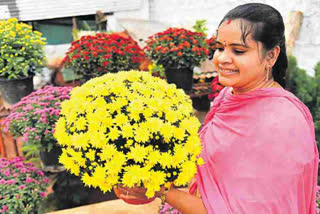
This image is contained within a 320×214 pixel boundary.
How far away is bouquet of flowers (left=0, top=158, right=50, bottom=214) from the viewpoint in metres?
2.04

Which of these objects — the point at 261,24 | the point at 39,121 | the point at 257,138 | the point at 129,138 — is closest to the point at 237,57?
the point at 261,24

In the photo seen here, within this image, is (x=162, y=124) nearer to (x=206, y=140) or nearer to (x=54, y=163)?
(x=206, y=140)

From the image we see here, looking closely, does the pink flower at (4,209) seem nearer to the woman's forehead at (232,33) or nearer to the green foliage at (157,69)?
the woman's forehead at (232,33)

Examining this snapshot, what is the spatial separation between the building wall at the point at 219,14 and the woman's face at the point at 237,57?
2.25 metres

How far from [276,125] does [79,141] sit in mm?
848

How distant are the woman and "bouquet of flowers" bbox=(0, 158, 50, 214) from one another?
1.26m

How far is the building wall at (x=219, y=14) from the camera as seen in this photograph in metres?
3.07

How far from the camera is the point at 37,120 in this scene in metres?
2.41

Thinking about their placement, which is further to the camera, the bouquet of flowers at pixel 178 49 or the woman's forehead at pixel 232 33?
the bouquet of flowers at pixel 178 49

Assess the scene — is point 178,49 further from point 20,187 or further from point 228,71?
point 20,187

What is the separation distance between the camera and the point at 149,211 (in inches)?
90.5

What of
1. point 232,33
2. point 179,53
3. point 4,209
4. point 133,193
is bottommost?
point 4,209

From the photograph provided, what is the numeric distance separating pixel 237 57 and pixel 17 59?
8.51ft

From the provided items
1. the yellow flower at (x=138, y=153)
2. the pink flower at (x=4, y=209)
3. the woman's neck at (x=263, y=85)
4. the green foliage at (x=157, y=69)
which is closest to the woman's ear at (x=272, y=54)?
the woman's neck at (x=263, y=85)
